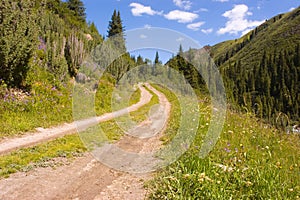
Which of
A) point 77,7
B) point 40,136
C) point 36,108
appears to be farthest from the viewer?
point 77,7

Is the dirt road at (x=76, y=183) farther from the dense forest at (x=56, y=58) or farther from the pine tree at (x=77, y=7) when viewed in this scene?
the pine tree at (x=77, y=7)

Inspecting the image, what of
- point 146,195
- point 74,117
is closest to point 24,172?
point 146,195

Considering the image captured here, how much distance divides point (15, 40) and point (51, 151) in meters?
6.57

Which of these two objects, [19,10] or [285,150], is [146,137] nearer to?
[285,150]

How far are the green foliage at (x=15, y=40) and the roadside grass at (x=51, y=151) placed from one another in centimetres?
477

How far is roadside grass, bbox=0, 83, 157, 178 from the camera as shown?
17.6ft

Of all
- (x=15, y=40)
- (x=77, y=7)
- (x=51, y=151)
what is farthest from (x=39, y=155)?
(x=77, y=7)

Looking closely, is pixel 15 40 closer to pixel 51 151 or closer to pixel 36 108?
pixel 36 108

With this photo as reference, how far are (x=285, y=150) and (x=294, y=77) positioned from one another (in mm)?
116487

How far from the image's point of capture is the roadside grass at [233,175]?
3629 mm

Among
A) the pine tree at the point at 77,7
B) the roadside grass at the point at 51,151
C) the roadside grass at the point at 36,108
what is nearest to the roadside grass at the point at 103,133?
the roadside grass at the point at 51,151

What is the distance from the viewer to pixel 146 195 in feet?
14.2

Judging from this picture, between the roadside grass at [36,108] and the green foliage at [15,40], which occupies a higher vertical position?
the green foliage at [15,40]

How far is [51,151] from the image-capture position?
654 centimetres
